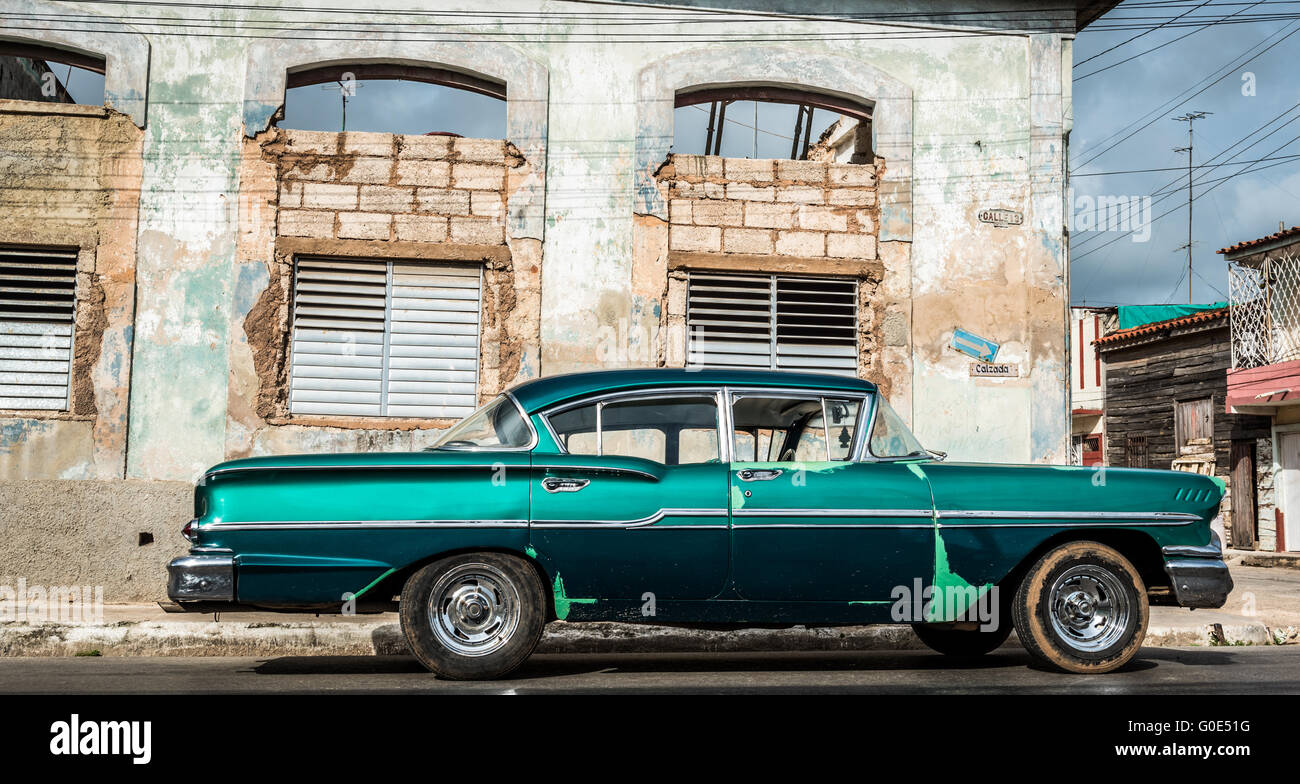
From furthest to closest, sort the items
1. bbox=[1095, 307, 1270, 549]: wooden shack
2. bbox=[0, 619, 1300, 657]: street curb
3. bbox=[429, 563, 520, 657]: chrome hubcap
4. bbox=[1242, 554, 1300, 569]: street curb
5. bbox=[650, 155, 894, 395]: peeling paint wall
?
bbox=[1095, 307, 1270, 549]: wooden shack
bbox=[1242, 554, 1300, 569]: street curb
bbox=[650, 155, 894, 395]: peeling paint wall
bbox=[0, 619, 1300, 657]: street curb
bbox=[429, 563, 520, 657]: chrome hubcap

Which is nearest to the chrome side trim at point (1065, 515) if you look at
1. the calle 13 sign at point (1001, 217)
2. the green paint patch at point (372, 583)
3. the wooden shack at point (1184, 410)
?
the green paint patch at point (372, 583)

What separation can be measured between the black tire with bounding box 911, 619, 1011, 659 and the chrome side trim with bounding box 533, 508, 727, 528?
1.73m

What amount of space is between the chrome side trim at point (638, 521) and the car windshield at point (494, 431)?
1.40ft

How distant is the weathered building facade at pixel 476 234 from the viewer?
946 centimetres

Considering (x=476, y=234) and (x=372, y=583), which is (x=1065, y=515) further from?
(x=476, y=234)

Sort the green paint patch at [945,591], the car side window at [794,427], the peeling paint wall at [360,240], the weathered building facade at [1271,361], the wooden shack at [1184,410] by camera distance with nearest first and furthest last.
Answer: the green paint patch at [945,591]
the car side window at [794,427]
the peeling paint wall at [360,240]
the weathered building facade at [1271,361]
the wooden shack at [1184,410]

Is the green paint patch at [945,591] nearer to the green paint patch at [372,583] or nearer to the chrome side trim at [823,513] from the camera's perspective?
the chrome side trim at [823,513]

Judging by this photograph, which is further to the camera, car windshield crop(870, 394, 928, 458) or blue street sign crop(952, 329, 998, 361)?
blue street sign crop(952, 329, 998, 361)

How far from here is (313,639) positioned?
7023 mm

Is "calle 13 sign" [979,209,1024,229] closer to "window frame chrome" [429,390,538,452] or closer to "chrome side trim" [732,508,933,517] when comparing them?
"chrome side trim" [732,508,933,517]

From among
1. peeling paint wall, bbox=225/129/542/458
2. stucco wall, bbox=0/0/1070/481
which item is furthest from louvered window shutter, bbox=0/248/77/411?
peeling paint wall, bbox=225/129/542/458

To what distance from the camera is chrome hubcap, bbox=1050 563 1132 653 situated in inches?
220

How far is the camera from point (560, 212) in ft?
33.1

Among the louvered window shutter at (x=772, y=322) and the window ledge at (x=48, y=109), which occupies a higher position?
the window ledge at (x=48, y=109)
